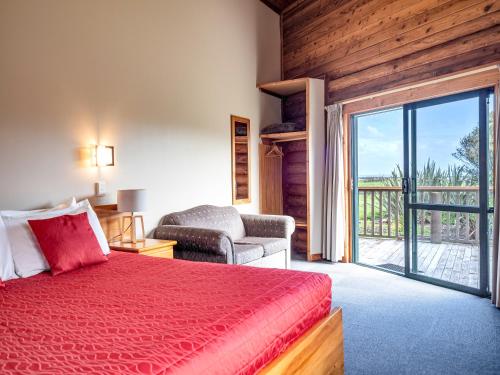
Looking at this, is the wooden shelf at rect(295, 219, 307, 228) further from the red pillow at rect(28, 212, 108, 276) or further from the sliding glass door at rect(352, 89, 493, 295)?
the red pillow at rect(28, 212, 108, 276)

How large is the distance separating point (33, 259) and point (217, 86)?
3003mm

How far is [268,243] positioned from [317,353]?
7.10ft

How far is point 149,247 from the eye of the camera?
114 inches

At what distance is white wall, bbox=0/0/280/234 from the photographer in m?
2.60

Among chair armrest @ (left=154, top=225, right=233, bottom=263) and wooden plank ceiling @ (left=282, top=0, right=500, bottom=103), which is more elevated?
Answer: wooden plank ceiling @ (left=282, top=0, right=500, bottom=103)

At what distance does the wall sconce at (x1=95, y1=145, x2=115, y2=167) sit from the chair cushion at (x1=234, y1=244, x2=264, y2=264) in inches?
55.1

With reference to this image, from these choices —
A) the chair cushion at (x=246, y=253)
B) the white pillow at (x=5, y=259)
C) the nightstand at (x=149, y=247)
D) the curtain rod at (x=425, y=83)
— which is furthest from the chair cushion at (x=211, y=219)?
the curtain rod at (x=425, y=83)

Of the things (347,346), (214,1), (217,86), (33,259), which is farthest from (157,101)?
(347,346)

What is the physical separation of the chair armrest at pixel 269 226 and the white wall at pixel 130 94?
1.52ft

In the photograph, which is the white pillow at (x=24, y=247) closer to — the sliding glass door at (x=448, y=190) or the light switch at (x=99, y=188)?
the light switch at (x=99, y=188)

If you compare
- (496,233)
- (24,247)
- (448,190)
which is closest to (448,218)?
(448,190)

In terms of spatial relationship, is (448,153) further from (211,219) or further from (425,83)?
(211,219)

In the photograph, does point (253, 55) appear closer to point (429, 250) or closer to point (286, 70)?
point (286, 70)

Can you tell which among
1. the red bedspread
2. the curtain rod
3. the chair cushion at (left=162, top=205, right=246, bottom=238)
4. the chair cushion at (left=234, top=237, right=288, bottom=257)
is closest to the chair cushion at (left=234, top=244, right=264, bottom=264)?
the chair cushion at (left=234, top=237, right=288, bottom=257)
